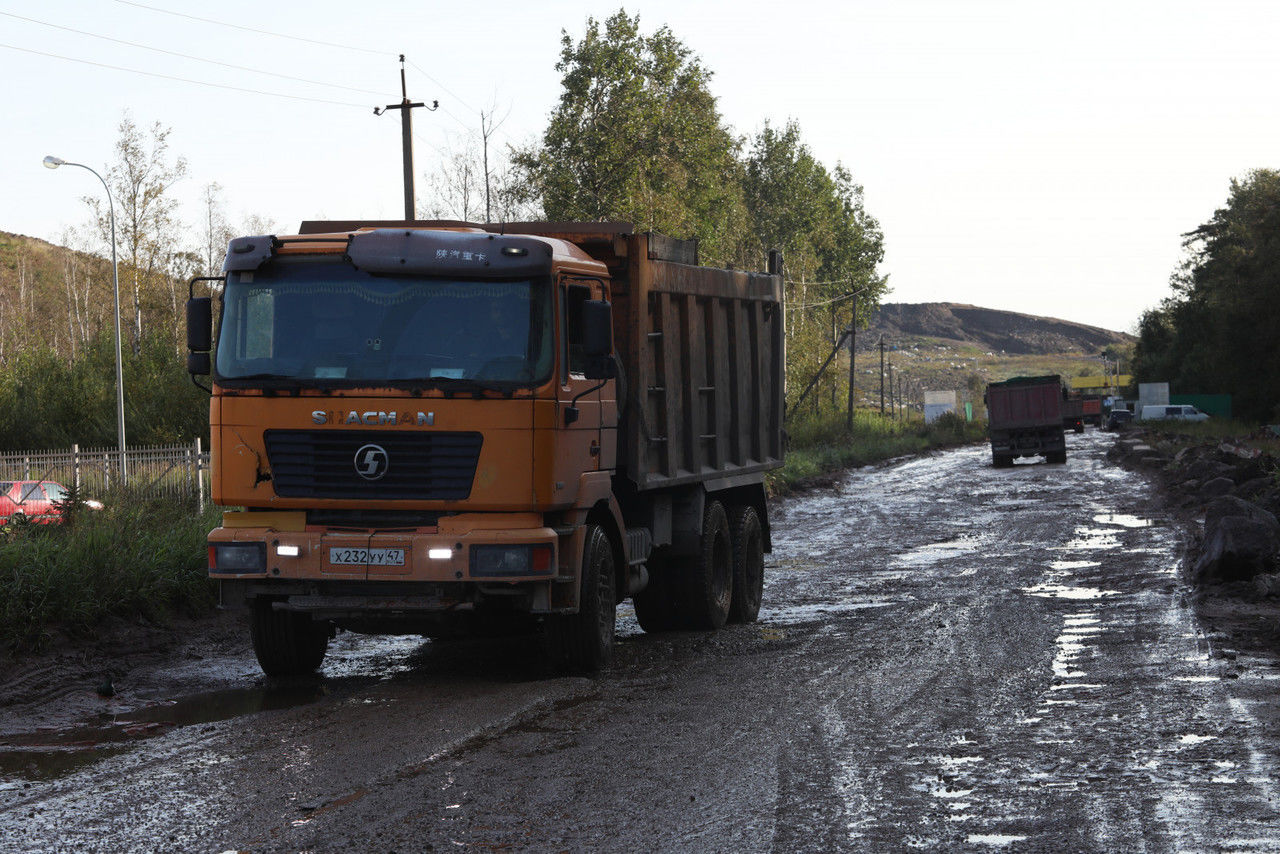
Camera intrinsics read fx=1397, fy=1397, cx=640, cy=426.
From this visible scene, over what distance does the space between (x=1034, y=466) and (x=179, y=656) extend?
38.6 m

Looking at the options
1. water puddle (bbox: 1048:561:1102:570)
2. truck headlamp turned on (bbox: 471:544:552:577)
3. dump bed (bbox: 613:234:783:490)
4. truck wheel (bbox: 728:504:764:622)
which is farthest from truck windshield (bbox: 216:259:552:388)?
water puddle (bbox: 1048:561:1102:570)

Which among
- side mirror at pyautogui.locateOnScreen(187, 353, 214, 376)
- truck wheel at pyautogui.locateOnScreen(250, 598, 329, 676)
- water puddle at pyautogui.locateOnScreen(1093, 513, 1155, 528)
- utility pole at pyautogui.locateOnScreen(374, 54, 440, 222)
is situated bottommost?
water puddle at pyautogui.locateOnScreen(1093, 513, 1155, 528)

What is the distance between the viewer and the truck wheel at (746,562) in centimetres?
1309

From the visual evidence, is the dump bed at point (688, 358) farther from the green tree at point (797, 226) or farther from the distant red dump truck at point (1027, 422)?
the green tree at point (797, 226)

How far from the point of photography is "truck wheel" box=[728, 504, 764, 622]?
13086 mm

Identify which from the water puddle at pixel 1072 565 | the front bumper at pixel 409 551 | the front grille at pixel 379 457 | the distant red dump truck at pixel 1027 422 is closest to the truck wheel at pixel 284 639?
the front bumper at pixel 409 551

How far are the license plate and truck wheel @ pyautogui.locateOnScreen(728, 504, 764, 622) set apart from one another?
478cm

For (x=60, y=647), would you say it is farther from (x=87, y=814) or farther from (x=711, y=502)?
(x=711, y=502)

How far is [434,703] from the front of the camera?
8742mm

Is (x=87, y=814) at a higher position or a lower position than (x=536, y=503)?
lower

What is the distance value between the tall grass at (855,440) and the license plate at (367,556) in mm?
26143

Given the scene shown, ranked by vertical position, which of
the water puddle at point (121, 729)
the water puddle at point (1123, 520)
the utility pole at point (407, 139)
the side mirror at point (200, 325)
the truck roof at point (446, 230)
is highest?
the utility pole at point (407, 139)

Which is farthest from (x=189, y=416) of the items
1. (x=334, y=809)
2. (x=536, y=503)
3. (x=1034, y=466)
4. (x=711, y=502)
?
(x=334, y=809)

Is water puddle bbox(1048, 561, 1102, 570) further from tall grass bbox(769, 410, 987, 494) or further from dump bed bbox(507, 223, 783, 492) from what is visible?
tall grass bbox(769, 410, 987, 494)
